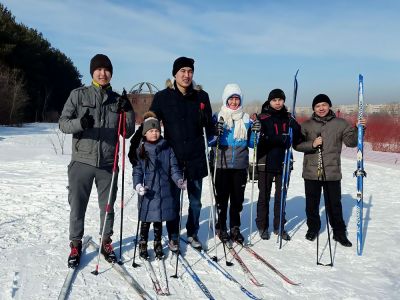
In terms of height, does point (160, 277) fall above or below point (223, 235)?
below

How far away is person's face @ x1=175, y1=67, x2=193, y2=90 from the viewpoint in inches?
175

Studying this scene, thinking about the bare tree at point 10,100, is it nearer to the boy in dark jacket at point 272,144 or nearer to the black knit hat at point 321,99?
the boy in dark jacket at point 272,144

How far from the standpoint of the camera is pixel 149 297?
3.47 metres

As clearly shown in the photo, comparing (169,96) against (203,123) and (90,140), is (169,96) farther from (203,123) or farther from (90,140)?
(90,140)

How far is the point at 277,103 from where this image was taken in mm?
5305

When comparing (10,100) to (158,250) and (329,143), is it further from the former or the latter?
(329,143)

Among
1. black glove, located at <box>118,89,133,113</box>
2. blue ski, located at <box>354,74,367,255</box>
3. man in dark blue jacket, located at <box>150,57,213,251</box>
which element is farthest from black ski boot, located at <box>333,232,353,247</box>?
black glove, located at <box>118,89,133,113</box>

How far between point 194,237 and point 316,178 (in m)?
1.87

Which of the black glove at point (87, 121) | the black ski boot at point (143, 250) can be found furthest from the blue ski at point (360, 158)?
the black glove at point (87, 121)

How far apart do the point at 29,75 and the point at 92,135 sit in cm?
3786

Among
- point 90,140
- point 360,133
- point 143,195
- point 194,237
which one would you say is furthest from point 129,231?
point 360,133

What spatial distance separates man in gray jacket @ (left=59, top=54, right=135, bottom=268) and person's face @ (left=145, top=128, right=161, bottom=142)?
21cm

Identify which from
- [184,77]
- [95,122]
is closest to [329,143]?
[184,77]

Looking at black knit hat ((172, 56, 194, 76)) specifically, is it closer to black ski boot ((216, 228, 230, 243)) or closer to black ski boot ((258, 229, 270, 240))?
black ski boot ((216, 228, 230, 243))
